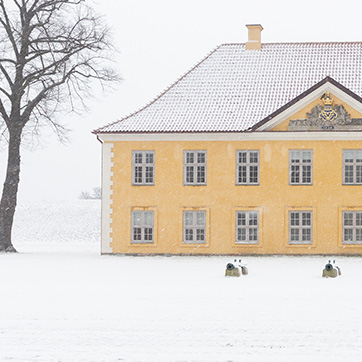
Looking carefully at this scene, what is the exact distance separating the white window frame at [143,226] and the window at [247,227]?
3343 millimetres

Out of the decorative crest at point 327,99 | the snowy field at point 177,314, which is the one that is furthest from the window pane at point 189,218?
the decorative crest at point 327,99

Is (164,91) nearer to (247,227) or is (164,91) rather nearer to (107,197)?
(107,197)

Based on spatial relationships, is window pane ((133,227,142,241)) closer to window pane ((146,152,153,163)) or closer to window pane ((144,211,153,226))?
window pane ((144,211,153,226))

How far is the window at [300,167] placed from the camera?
3288cm

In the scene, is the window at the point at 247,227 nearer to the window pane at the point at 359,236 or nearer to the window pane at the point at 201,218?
the window pane at the point at 201,218

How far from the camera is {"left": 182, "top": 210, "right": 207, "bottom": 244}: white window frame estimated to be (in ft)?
109

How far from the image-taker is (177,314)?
13984 mm

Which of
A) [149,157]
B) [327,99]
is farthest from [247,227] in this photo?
[327,99]

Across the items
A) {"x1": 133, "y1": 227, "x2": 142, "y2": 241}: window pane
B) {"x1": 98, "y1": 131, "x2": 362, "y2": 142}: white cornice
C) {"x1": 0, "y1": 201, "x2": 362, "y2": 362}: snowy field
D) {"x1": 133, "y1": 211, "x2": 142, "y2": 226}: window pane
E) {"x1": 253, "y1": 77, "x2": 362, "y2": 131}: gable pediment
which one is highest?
{"x1": 253, "y1": 77, "x2": 362, "y2": 131}: gable pediment

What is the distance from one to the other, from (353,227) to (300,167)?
307 cm

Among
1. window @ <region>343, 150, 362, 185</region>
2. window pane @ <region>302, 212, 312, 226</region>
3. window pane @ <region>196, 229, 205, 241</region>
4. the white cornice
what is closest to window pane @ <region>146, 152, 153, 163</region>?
the white cornice

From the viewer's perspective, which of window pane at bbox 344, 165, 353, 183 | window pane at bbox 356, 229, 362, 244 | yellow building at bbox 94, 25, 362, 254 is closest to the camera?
window pane at bbox 356, 229, 362, 244

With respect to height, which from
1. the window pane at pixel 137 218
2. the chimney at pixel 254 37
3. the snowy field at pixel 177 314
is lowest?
the snowy field at pixel 177 314

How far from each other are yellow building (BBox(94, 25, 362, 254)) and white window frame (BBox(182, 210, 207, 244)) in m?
0.04
